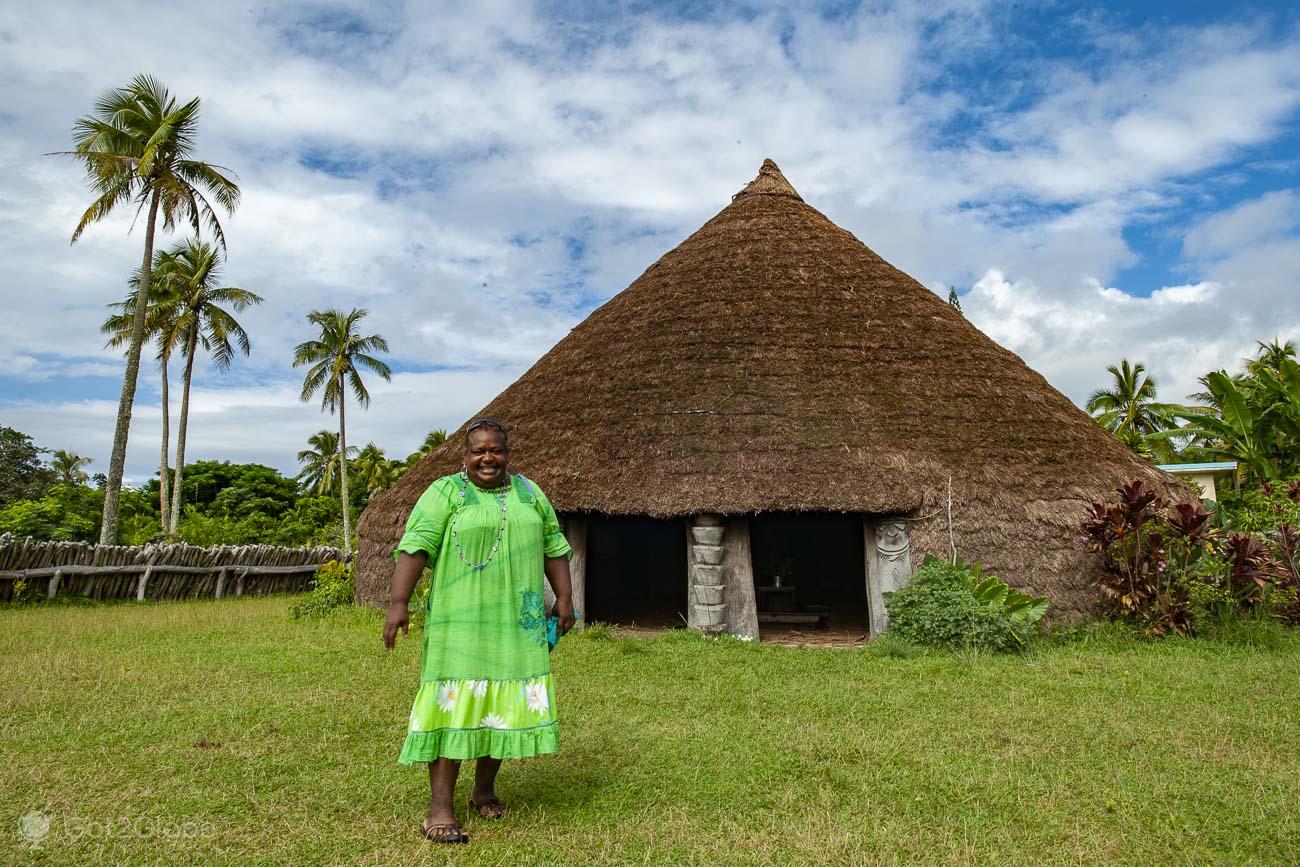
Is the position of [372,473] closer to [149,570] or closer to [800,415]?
[149,570]

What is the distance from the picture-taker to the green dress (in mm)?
3574

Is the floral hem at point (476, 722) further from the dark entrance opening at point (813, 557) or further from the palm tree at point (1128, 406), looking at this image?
the palm tree at point (1128, 406)

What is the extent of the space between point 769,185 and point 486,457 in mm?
11594

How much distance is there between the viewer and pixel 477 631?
3.64 m

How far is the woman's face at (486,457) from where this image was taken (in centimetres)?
380

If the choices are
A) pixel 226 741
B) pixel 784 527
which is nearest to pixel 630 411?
pixel 784 527

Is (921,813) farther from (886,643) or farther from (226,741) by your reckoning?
(886,643)

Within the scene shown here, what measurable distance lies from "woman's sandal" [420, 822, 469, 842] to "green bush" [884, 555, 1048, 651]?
5.87m

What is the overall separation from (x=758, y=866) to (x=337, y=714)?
3.53m

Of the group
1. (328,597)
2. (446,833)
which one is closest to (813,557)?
(328,597)

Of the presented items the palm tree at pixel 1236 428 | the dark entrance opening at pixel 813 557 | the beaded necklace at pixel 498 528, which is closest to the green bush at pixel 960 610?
the dark entrance opening at pixel 813 557

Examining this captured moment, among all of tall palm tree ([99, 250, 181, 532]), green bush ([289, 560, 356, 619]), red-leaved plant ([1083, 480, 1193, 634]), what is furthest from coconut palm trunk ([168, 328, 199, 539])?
red-leaved plant ([1083, 480, 1193, 634])

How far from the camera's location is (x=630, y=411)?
34.1 feet

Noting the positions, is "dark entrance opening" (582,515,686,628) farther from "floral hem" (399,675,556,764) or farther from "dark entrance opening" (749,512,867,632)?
"floral hem" (399,675,556,764)
